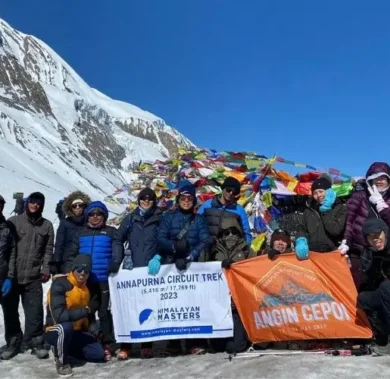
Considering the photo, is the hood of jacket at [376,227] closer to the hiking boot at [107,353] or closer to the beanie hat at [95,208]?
the beanie hat at [95,208]

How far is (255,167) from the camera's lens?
9.77 meters

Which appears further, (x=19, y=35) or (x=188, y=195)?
(x=19, y=35)

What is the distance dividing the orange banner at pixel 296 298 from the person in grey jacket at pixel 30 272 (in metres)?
2.47

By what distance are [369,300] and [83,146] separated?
3665 inches

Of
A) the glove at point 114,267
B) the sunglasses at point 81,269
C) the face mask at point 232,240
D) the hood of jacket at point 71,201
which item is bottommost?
the sunglasses at point 81,269

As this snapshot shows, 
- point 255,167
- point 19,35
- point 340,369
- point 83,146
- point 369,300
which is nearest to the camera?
point 340,369

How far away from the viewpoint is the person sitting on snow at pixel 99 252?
6387mm

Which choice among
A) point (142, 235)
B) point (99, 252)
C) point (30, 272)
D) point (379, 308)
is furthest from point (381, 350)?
point (30, 272)

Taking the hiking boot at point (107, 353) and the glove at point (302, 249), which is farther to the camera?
the hiking boot at point (107, 353)

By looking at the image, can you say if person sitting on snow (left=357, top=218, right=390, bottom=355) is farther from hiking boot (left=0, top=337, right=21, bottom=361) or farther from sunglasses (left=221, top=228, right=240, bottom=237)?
hiking boot (left=0, top=337, right=21, bottom=361)

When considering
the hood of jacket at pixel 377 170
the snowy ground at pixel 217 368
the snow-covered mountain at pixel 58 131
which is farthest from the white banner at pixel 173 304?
the snow-covered mountain at pixel 58 131

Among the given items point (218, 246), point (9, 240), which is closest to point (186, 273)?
point (218, 246)

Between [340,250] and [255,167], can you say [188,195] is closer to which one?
[340,250]

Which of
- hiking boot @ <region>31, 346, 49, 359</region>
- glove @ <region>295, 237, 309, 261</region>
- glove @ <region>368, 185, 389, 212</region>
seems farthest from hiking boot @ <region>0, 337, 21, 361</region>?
glove @ <region>368, 185, 389, 212</region>
